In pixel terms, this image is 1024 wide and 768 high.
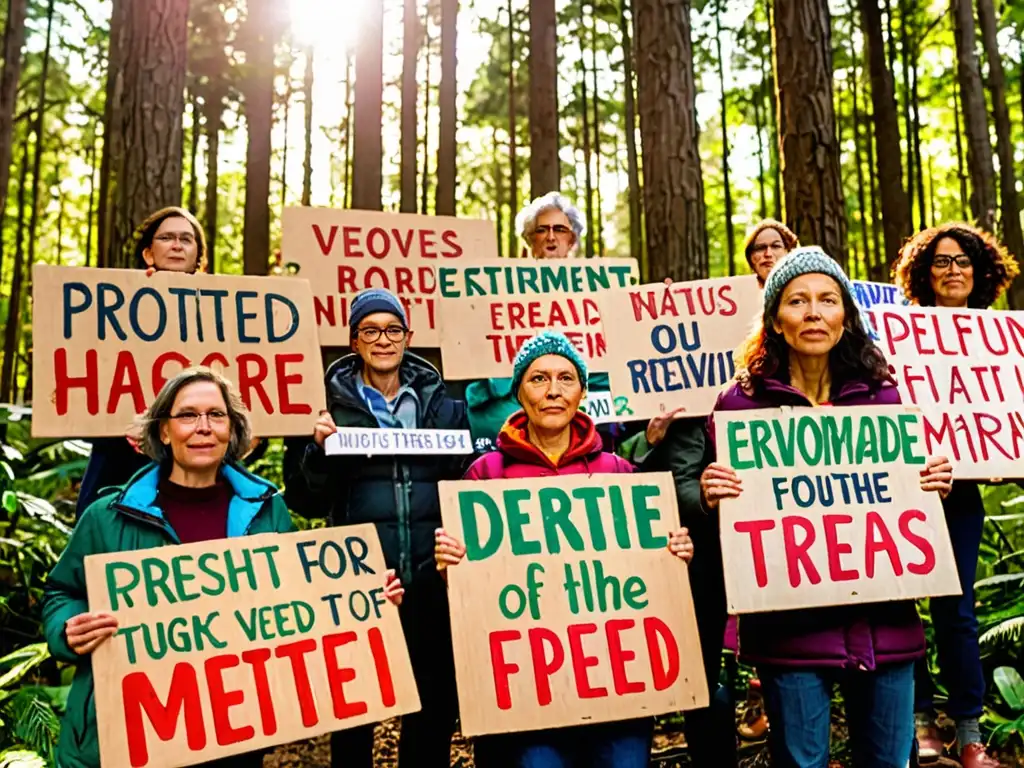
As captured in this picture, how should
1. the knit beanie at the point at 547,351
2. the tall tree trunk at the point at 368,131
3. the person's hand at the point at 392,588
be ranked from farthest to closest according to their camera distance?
the tall tree trunk at the point at 368,131
the knit beanie at the point at 547,351
the person's hand at the point at 392,588

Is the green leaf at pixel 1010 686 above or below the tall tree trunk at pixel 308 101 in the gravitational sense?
below

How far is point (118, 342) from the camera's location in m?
3.84

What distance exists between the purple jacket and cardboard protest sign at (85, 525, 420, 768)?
1263 mm

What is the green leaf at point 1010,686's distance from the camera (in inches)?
180

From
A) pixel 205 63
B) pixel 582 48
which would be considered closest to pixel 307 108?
pixel 205 63

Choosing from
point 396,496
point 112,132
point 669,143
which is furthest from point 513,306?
point 112,132

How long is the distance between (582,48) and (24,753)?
21.3 m

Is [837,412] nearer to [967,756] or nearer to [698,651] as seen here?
[698,651]

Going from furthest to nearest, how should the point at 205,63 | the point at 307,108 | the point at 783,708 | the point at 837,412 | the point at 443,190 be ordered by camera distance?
the point at 307,108 < the point at 205,63 < the point at 443,190 < the point at 837,412 < the point at 783,708

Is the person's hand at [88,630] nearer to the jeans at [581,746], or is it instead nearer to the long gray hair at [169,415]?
the long gray hair at [169,415]

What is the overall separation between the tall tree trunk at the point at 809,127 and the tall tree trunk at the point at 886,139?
7962mm

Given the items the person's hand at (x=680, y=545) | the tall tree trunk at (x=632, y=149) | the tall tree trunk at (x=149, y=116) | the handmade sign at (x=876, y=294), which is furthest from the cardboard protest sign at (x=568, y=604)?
the tall tree trunk at (x=632, y=149)

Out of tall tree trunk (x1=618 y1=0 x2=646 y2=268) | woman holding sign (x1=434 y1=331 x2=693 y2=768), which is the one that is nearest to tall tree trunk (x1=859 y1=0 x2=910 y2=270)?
tall tree trunk (x1=618 y1=0 x2=646 y2=268)

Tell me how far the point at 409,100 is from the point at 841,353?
1404 cm
